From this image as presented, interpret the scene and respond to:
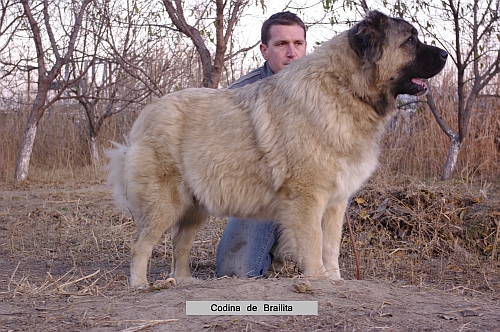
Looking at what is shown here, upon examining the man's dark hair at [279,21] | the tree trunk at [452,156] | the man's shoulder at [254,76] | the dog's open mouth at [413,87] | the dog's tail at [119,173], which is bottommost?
the dog's tail at [119,173]

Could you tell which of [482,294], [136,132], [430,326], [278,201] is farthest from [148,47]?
[430,326]


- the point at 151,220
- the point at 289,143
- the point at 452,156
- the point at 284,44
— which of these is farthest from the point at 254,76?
the point at 452,156

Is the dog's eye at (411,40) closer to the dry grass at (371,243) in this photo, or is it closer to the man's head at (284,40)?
the man's head at (284,40)

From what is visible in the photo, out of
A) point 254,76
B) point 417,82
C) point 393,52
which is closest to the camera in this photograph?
point 393,52

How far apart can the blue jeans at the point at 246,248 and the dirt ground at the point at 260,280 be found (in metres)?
0.23

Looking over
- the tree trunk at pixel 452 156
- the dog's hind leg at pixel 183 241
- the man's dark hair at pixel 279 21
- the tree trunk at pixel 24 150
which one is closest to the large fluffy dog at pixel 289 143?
the dog's hind leg at pixel 183 241

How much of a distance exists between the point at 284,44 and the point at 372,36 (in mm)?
1369

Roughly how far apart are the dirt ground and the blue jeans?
233 millimetres

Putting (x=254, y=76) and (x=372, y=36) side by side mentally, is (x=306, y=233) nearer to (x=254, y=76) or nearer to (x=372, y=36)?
(x=372, y=36)

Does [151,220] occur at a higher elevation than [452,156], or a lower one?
lower

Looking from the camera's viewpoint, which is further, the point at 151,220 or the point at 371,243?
the point at 371,243

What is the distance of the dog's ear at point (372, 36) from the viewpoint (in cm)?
368

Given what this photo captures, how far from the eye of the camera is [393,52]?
12.2ft

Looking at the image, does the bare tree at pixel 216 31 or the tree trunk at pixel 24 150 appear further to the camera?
the tree trunk at pixel 24 150
